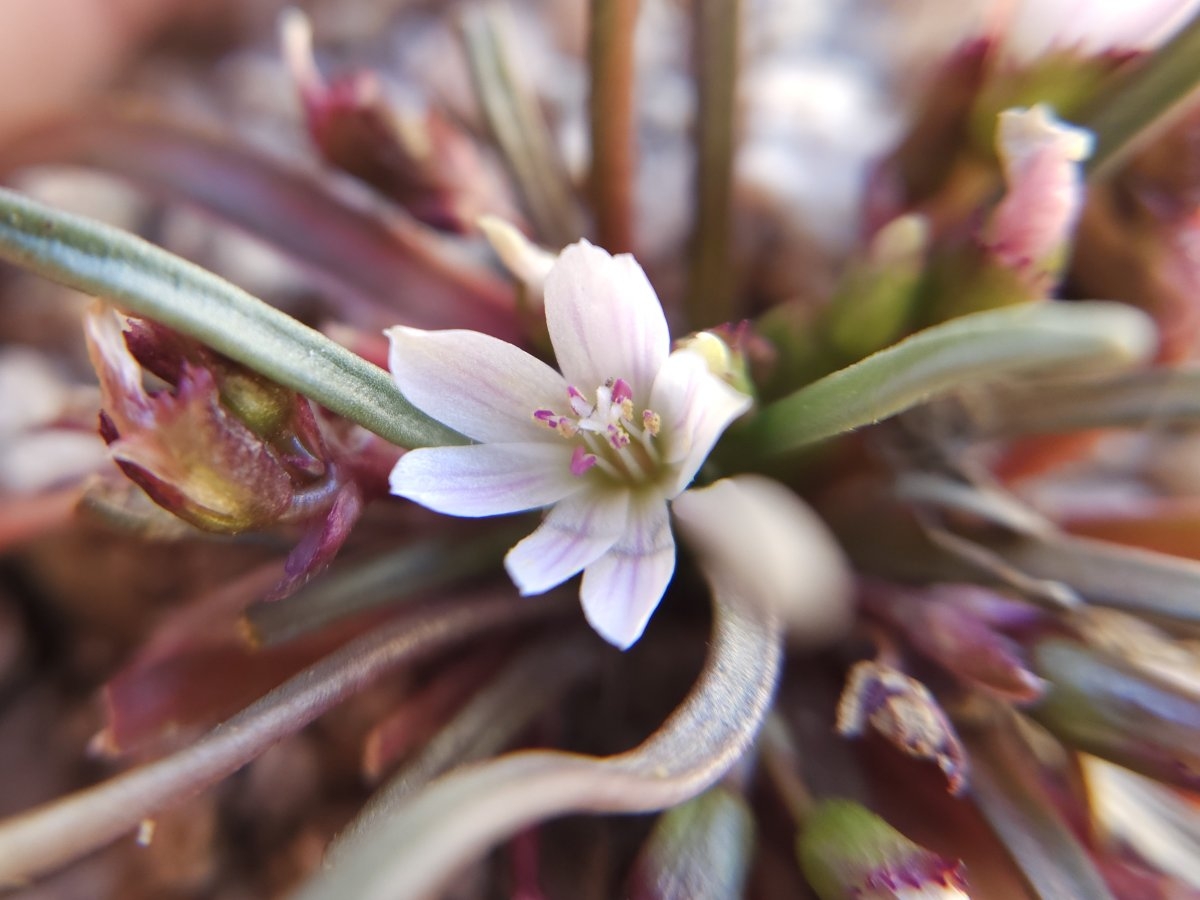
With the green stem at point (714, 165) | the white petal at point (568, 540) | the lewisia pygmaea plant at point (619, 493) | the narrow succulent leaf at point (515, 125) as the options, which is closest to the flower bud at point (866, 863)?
the lewisia pygmaea plant at point (619, 493)

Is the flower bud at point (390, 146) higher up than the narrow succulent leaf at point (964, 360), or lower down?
higher up

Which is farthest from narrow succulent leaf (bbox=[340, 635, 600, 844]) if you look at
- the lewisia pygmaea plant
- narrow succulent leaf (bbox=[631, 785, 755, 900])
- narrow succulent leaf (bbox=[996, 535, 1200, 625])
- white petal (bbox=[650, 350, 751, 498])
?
narrow succulent leaf (bbox=[996, 535, 1200, 625])

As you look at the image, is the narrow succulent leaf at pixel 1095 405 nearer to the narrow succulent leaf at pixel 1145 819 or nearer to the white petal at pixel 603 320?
the narrow succulent leaf at pixel 1145 819

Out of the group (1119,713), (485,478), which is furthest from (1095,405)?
(485,478)

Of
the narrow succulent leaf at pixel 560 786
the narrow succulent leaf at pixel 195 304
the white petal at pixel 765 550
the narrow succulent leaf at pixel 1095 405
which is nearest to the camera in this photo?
the narrow succulent leaf at pixel 560 786

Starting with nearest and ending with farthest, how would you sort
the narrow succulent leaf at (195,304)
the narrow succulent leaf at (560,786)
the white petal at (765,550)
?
the narrow succulent leaf at (560,786) < the narrow succulent leaf at (195,304) < the white petal at (765,550)

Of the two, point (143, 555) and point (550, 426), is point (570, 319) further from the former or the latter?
point (143, 555)

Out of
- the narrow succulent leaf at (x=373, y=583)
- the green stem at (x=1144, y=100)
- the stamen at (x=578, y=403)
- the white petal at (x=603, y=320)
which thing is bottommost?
the narrow succulent leaf at (x=373, y=583)

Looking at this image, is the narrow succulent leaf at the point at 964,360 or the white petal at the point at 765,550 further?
the white petal at the point at 765,550
